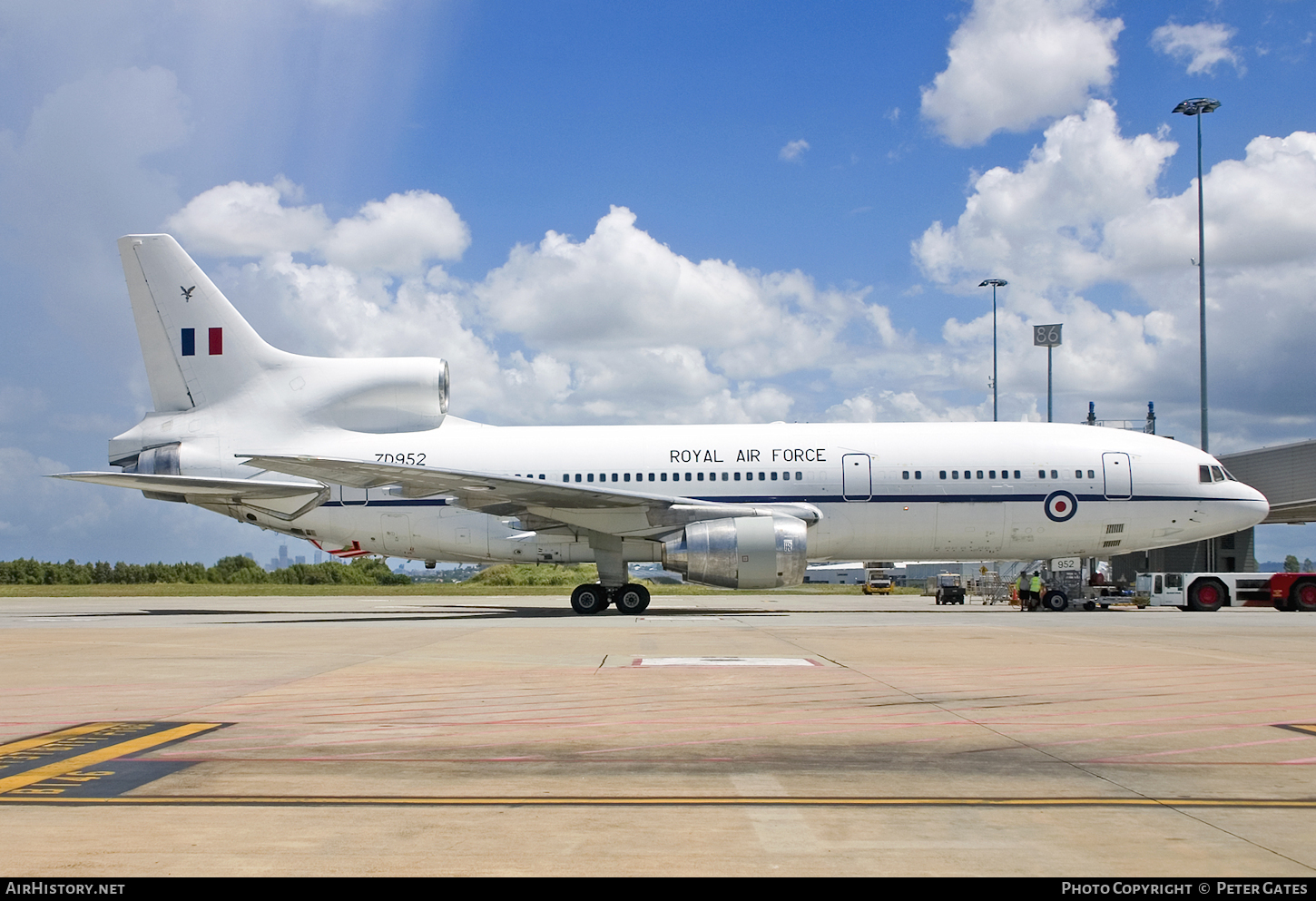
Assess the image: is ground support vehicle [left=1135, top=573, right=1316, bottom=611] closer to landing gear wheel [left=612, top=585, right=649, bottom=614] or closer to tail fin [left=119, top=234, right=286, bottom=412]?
landing gear wheel [left=612, top=585, right=649, bottom=614]

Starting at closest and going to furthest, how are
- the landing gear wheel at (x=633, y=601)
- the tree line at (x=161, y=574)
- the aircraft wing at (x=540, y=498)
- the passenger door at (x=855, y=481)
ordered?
the aircraft wing at (x=540, y=498), the landing gear wheel at (x=633, y=601), the passenger door at (x=855, y=481), the tree line at (x=161, y=574)

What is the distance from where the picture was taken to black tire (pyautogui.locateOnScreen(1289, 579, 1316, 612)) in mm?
26906

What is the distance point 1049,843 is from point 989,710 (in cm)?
394

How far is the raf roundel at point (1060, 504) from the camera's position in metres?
22.9

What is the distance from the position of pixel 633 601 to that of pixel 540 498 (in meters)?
3.25

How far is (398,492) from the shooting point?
23500mm

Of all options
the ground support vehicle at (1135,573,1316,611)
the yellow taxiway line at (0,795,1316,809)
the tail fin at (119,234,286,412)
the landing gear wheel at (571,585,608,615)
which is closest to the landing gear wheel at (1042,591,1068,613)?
the ground support vehicle at (1135,573,1316,611)

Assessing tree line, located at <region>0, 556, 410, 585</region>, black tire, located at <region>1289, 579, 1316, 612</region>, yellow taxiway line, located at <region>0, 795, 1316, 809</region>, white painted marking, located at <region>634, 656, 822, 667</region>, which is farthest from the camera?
tree line, located at <region>0, 556, 410, 585</region>

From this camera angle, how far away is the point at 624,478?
23.1m

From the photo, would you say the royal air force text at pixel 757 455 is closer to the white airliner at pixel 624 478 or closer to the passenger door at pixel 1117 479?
the white airliner at pixel 624 478

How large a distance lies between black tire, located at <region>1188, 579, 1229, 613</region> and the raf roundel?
24.4 ft

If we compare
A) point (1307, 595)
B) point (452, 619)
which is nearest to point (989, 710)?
point (452, 619)

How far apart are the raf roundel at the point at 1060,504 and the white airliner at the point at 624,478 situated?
1.6 inches

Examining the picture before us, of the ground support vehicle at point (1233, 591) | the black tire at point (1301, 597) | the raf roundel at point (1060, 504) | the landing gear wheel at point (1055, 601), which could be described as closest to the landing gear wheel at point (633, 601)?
the raf roundel at point (1060, 504)
